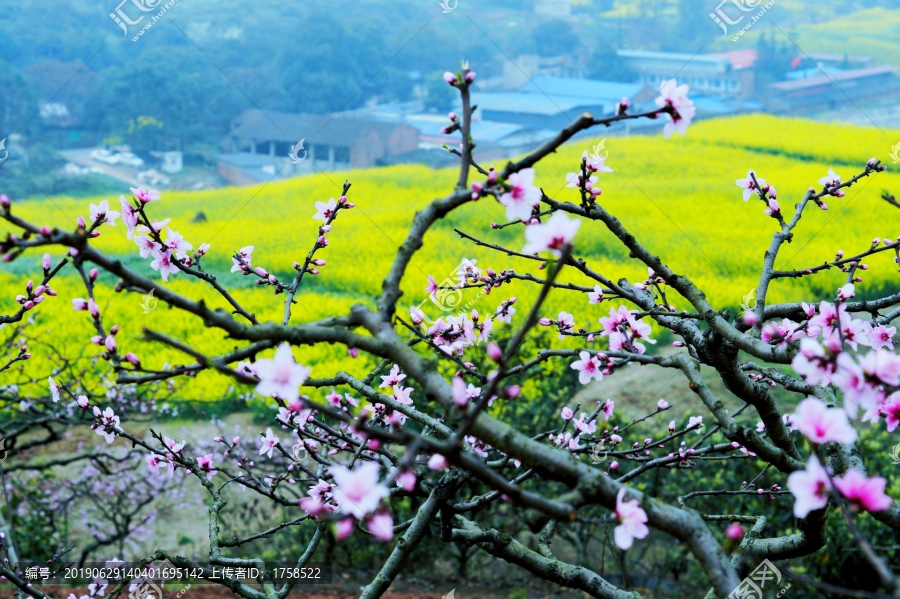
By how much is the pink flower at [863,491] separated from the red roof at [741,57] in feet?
16.3

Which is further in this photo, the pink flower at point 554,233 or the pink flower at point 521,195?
the pink flower at point 521,195

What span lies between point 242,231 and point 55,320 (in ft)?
3.84

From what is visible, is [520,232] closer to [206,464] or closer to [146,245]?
[206,464]

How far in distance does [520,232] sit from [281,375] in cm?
352

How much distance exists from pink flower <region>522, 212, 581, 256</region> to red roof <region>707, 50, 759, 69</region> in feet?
16.0

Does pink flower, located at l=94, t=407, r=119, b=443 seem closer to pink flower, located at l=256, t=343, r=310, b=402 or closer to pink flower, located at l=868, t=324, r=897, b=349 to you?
pink flower, located at l=256, t=343, r=310, b=402

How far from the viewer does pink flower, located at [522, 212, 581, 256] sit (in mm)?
715

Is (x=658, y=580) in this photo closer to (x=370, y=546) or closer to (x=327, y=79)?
(x=370, y=546)

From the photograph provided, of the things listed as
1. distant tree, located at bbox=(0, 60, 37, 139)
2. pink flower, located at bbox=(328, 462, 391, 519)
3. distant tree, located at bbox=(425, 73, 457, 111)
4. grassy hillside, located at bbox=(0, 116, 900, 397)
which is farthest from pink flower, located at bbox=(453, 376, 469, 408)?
distant tree, located at bbox=(0, 60, 37, 139)

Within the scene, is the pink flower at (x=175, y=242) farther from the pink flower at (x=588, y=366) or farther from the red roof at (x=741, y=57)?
the red roof at (x=741, y=57)

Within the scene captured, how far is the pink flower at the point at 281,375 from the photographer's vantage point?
678mm

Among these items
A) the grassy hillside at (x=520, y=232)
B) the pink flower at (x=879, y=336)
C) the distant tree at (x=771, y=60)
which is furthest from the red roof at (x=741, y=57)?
the pink flower at (x=879, y=336)

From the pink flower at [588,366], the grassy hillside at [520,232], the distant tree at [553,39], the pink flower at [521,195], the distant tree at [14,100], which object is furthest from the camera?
the distant tree at [553,39]

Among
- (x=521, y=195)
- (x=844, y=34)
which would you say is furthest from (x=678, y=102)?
(x=844, y=34)
